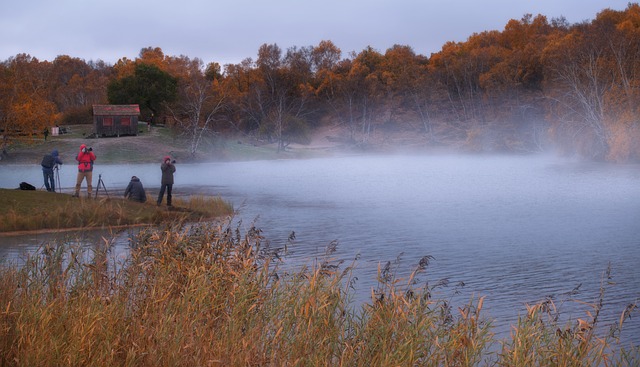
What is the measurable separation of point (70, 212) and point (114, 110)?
223ft

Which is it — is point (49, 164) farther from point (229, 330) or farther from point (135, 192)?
point (229, 330)

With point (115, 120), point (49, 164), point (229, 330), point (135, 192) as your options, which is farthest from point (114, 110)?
point (229, 330)

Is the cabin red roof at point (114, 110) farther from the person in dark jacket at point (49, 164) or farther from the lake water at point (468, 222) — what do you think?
the person in dark jacket at point (49, 164)

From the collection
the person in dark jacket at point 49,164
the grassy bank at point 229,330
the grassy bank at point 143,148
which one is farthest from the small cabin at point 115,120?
the grassy bank at point 229,330

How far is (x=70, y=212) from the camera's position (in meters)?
25.5

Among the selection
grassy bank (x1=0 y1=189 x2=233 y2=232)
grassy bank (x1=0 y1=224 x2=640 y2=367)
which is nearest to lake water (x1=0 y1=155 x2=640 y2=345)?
grassy bank (x1=0 y1=189 x2=233 y2=232)

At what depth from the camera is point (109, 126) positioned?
91.1 m

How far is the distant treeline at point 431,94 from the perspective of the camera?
7275 centimetres

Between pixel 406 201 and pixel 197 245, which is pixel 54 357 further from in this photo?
pixel 406 201

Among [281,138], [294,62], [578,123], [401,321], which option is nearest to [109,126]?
[281,138]

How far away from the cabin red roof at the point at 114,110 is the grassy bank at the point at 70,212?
63.0 meters

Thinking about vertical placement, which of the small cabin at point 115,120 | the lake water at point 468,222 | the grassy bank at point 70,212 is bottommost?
the lake water at point 468,222

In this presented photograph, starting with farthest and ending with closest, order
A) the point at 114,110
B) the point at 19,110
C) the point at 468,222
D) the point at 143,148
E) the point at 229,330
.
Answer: the point at 114,110
the point at 143,148
the point at 19,110
the point at 468,222
the point at 229,330

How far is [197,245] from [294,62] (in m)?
119
